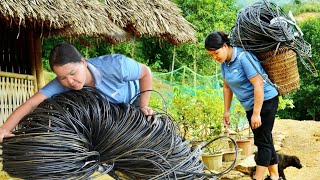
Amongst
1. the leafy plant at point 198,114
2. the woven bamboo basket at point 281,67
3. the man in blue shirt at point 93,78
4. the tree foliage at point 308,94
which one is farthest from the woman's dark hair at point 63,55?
the tree foliage at point 308,94

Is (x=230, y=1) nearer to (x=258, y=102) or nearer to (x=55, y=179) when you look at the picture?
(x=258, y=102)

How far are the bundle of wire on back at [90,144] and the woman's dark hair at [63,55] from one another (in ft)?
0.74

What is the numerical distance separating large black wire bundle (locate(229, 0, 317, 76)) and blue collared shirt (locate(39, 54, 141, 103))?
4.56ft

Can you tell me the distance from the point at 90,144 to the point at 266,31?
1896mm

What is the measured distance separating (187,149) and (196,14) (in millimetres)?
16652

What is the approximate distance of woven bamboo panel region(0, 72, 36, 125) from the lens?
6.14m

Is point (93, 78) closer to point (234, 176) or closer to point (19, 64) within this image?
point (234, 176)

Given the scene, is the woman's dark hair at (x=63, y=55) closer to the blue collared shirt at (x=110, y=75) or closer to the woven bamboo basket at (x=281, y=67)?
the blue collared shirt at (x=110, y=75)

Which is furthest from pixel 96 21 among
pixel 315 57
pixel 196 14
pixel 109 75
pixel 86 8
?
pixel 315 57

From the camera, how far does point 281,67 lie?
3.82 meters

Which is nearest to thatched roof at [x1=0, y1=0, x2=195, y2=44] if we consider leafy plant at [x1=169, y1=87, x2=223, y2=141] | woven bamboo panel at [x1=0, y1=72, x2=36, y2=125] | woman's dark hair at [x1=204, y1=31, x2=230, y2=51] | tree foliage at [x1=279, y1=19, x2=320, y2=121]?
woven bamboo panel at [x1=0, y1=72, x2=36, y2=125]

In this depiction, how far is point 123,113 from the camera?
265cm

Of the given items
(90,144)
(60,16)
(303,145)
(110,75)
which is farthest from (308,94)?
(90,144)

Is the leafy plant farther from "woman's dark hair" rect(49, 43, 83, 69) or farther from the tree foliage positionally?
the tree foliage
